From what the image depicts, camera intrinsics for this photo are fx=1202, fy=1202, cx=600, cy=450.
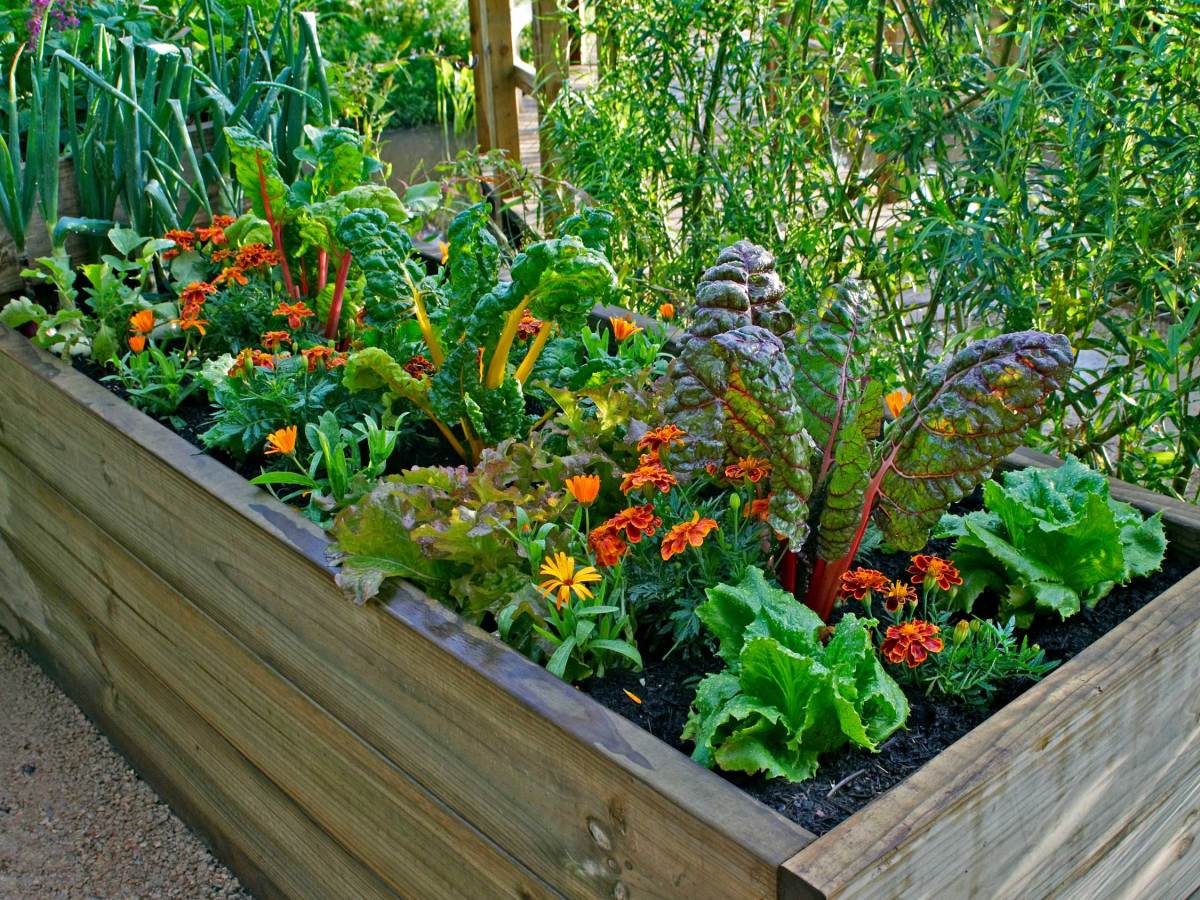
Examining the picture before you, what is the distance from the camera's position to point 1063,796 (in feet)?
3.83

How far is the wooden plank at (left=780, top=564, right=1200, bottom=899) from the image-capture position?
962 millimetres

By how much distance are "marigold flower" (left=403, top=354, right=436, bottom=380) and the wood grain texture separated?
991 mm

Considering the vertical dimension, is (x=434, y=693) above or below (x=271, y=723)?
above

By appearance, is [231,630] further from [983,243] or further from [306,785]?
[983,243]

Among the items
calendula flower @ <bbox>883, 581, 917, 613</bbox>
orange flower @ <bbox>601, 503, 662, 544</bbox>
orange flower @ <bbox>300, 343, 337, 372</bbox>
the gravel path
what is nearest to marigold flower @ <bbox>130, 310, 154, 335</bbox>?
orange flower @ <bbox>300, 343, 337, 372</bbox>

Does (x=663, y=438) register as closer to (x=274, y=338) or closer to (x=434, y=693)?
(x=434, y=693)

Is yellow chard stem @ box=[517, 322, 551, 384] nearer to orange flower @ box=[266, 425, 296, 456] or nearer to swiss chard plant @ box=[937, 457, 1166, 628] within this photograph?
orange flower @ box=[266, 425, 296, 456]

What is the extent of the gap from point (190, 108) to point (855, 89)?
1.33 metres

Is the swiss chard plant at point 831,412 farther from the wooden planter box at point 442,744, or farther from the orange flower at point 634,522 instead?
the wooden planter box at point 442,744

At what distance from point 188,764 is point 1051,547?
56.9 inches

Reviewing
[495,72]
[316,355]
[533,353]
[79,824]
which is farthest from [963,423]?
[495,72]

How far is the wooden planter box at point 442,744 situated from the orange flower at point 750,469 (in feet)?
1.01

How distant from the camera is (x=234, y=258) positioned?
2.10 meters


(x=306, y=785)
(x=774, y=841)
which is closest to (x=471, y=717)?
(x=774, y=841)
